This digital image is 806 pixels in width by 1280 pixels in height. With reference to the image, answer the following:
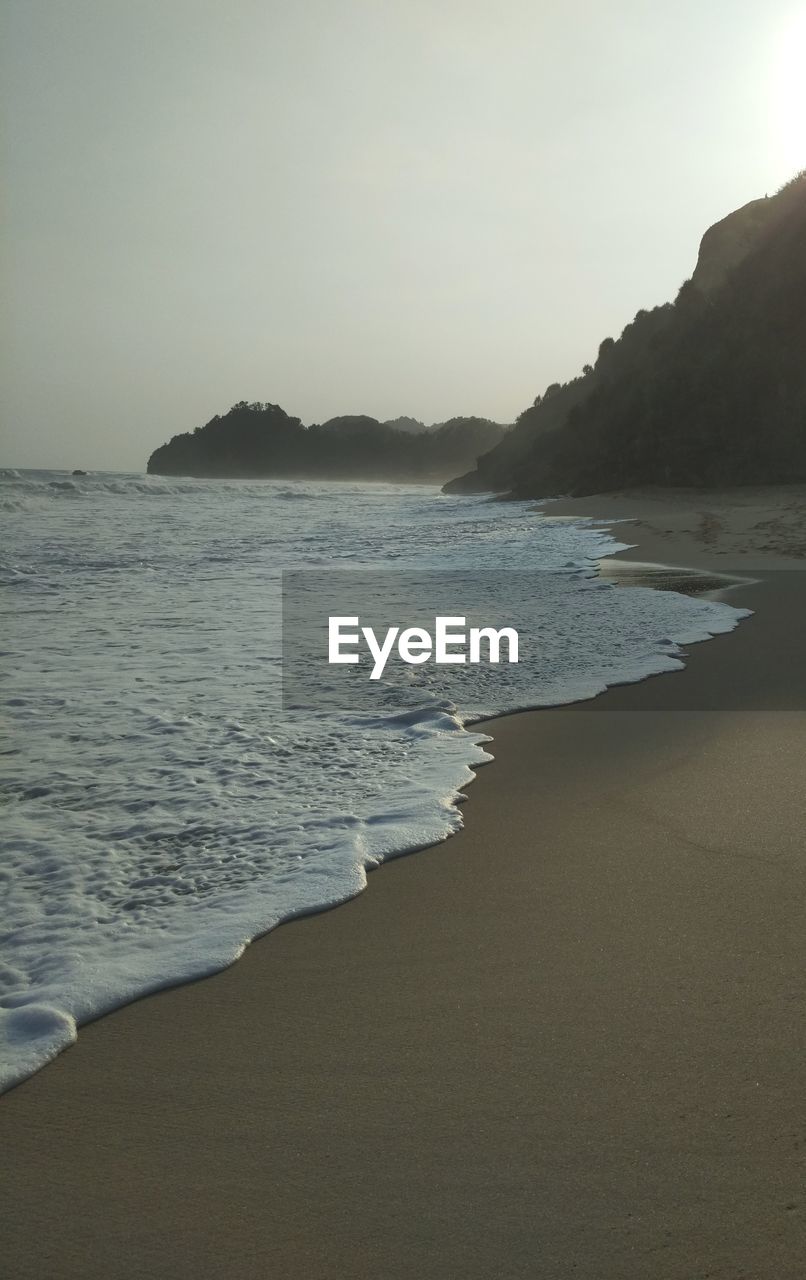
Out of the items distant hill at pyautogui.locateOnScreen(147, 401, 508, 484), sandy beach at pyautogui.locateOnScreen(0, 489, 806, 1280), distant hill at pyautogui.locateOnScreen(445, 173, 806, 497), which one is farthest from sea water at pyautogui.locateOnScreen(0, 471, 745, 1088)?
distant hill at pyautogui.locateOnScreen(147, 401, 508, 484)

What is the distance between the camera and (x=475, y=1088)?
6.27ft

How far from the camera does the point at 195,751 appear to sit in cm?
425

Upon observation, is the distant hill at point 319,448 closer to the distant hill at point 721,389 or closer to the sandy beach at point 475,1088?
the distant hill at point 721,389

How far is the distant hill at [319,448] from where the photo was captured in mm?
116250

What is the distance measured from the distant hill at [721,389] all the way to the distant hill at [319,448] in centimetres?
7966

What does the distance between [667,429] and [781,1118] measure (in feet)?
96.1

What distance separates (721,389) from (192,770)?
1075 inches

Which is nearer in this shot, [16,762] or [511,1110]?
[511,1110]

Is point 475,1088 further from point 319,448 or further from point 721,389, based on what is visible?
point 319,448

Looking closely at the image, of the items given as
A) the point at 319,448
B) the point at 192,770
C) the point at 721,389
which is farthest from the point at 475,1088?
the point at 319,448

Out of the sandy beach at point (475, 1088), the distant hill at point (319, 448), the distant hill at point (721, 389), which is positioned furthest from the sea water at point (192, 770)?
the distant hill at point (319, 448)

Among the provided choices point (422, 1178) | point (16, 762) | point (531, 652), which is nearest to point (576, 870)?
point (422, 1178)

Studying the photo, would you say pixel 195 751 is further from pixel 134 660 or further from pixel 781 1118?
pixel 781 1118

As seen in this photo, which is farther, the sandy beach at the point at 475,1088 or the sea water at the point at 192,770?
the sea water at the point at 192,770
